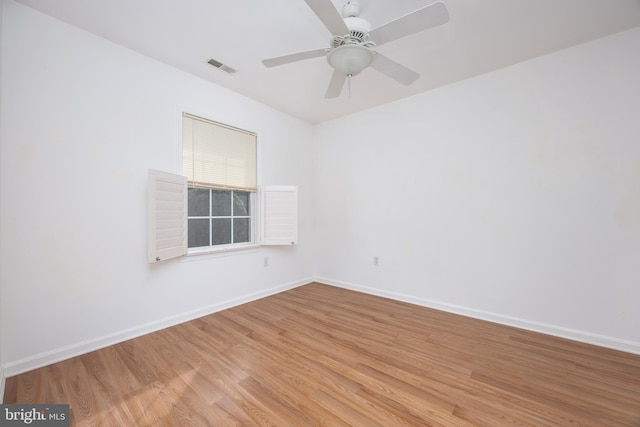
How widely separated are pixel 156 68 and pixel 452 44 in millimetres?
2867

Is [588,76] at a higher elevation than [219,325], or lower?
higher

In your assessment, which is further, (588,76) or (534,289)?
(534,289)

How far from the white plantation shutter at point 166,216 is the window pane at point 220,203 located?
48 cm

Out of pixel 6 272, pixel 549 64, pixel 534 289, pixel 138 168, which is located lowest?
pixel 534 289

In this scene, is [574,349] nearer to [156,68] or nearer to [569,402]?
[569,402]

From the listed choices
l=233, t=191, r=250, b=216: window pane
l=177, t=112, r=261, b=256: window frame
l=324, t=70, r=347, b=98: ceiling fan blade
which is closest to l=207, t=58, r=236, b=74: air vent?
l=177, t=112, r=261, b=256: window frame

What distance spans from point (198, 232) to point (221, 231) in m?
0.30

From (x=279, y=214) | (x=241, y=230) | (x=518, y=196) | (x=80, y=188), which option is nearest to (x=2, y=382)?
(x=80, y=188)

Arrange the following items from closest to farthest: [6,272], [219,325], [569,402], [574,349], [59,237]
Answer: [569,402] < [6,272] < [59,237] < [574,349] < [219,325]

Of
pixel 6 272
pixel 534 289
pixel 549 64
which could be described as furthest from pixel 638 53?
pixel 6 272

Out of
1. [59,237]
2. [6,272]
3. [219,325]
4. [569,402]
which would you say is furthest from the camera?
[219,325]

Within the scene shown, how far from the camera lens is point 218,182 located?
124 inches

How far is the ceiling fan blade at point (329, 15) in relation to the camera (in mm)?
1463

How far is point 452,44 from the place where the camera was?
2.38 m
